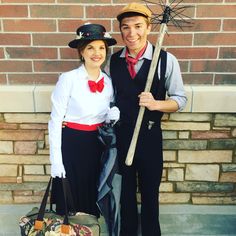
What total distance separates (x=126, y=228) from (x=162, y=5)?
5.84ft

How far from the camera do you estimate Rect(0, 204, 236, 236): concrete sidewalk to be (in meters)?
3.20

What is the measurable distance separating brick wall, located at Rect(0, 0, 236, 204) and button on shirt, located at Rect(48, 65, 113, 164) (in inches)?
20.3

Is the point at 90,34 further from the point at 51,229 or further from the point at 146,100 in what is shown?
the point at 51,229

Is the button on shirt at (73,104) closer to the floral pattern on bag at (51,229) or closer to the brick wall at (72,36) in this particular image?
the floral pattern on bag at (51,229)

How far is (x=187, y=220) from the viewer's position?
3.32 metres

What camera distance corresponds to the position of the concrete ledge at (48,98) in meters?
2.98

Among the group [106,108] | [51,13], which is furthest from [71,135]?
[51,13]

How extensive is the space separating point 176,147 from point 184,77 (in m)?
0.59

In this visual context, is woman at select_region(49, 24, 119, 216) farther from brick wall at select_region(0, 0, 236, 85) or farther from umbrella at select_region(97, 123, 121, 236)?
brick wall at select_region(0, 0, 236, 85)

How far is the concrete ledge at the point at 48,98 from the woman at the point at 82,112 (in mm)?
492

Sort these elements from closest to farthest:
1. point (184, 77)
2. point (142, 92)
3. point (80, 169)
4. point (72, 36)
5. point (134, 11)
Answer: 1. point (134, 11)
2. point (142, 92)
3. point (80, 169)
4. point (72, 36)
5. point (184, 77)

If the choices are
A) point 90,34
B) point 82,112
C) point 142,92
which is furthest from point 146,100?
point 90,34

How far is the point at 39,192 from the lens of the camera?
339cm

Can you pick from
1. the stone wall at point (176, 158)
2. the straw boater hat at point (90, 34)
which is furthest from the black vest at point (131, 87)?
the stone wall at point (176, 158)
